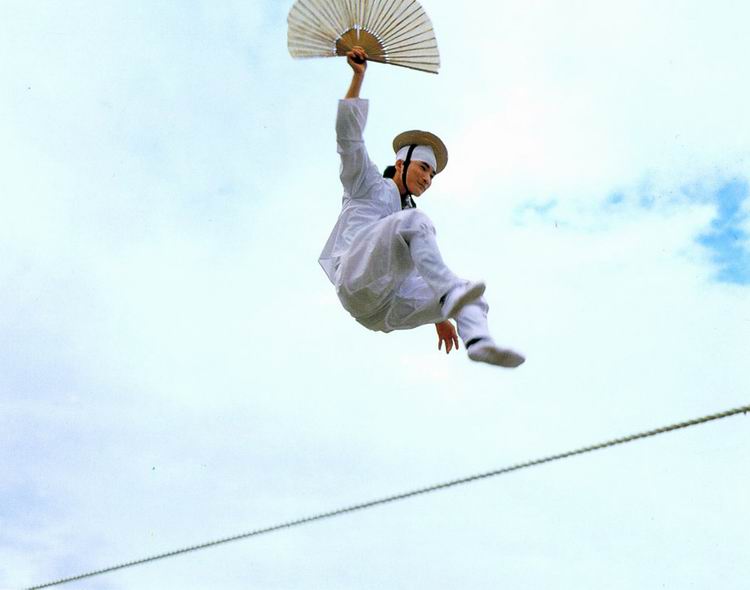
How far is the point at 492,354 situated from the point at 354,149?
4.69 ft

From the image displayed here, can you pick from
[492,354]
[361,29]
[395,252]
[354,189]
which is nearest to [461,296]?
[492,354]

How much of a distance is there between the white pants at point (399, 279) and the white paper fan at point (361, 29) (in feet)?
3.33

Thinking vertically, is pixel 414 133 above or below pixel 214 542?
above

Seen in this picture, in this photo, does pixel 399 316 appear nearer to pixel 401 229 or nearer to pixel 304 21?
pixel 401 229

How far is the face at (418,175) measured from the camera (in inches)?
227

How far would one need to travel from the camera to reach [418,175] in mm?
5762

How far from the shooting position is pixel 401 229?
5102 millimetres

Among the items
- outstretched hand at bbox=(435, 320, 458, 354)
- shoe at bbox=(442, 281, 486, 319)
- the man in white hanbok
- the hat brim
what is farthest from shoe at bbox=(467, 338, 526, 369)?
the hat brim

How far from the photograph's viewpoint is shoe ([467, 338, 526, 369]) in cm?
465

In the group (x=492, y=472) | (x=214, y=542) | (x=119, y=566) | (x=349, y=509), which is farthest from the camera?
(x=119, y=566)

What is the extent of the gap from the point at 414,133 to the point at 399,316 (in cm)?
110

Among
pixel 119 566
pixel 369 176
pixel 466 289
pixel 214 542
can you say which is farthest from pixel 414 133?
pixel 119 566

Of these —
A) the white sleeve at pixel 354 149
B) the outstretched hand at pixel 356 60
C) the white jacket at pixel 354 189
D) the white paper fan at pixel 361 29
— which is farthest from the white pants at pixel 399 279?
the white paper fan at pixel 361 29

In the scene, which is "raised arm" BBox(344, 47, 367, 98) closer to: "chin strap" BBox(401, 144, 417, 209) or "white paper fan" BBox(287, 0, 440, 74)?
"white paper fan" BBox(287, 0, 440, 74)
